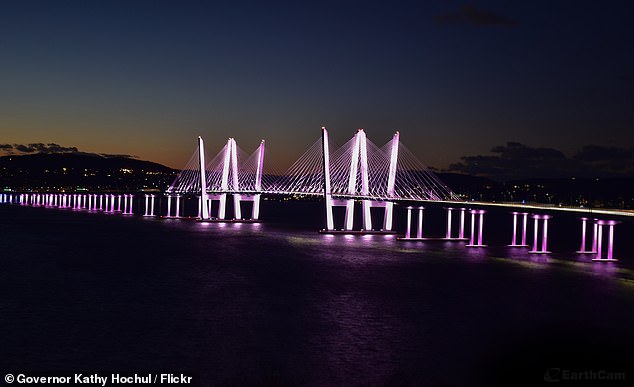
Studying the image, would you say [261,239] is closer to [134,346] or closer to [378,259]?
[378,259]

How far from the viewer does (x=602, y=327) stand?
71.5 feet

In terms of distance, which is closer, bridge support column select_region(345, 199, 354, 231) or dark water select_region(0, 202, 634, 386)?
dark water select_region(0, 202, 634, 386)

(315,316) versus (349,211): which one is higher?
(349,211)

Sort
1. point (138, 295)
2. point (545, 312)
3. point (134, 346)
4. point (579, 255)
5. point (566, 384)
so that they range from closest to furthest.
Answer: point (566, 384), point (134, 346), point (545, 312), point (138, 295), point (579, 255)

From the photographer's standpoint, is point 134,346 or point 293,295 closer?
point 134,346

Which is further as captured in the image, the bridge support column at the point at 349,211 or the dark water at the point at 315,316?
the bridge support column at the point at 349,211

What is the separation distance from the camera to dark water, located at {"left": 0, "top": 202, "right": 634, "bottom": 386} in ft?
55.2

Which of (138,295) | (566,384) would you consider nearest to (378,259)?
(138,295)

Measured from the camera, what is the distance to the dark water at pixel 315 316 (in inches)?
662

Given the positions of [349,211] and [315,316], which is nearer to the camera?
[315,316]

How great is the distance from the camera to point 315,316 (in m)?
23.1

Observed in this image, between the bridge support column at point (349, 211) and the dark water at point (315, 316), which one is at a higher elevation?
the bridge support column at point (349, 211)

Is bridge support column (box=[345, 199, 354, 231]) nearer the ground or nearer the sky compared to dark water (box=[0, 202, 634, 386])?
nearer the sky

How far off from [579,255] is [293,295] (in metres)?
26.7
